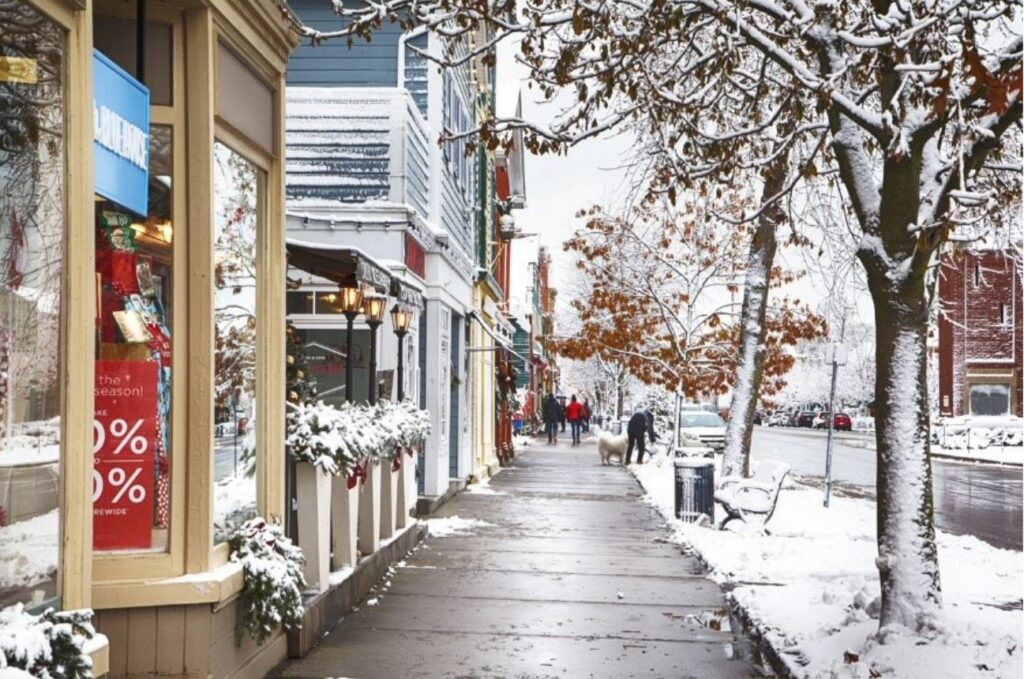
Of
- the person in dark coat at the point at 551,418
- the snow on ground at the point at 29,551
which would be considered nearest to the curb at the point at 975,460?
the person in dark coat at the point at 551,418

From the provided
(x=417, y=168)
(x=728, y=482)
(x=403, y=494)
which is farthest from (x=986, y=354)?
(x=403, y=494)

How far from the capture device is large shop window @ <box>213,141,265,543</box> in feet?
21.4

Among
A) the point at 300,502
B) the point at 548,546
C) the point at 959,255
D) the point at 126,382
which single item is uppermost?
the point at 959,255

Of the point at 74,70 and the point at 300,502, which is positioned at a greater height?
the point at 74,70

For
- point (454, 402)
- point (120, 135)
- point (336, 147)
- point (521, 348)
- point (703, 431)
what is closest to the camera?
point (120, 135)

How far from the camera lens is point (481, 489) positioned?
20.8 metres

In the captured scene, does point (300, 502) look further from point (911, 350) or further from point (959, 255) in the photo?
point (959, 255)

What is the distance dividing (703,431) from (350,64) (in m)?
23.3

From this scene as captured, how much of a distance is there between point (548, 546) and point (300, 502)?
18.2 ft

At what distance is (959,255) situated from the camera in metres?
7.45

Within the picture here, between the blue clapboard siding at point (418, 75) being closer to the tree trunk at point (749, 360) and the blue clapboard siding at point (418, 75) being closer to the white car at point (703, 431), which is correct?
the tree trunk at point (749, 360)

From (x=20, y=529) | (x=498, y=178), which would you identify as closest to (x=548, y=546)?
(x=20, y=529)

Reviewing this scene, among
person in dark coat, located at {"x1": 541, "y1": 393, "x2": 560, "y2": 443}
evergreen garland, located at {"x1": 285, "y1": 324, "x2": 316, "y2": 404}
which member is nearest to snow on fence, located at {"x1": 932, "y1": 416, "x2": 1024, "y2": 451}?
person in dark coat, located at {"x1": 541, "y1": 393, "x2": 560, "y2": 443}

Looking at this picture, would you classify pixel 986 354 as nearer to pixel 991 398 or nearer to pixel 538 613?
pixel 991 398
